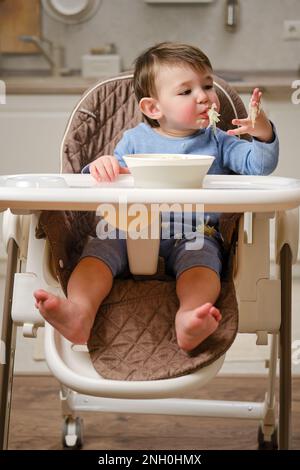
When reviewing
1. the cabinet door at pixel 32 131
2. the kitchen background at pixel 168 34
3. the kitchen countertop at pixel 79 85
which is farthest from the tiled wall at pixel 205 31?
the cabinet door at pixel 32 131

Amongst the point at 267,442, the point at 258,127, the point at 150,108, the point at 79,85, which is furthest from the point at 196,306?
the point at 79,85

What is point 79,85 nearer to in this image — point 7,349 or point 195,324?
point 7,349

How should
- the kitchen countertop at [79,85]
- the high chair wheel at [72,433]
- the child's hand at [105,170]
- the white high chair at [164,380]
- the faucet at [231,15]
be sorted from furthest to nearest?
the faucet at [231,15] < the kitchen countertop at [79,85] < the high chair wheel at [72,433] < the child's hand at [105,170] < the white high chair at [164,380]

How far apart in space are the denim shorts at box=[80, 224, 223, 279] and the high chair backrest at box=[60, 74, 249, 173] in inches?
9.1

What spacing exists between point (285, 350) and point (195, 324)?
0.75ft

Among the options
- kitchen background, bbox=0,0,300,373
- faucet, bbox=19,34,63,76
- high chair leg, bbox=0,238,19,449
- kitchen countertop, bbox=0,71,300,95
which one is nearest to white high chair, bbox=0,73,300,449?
high chair leg, bbox=0,238,19,449

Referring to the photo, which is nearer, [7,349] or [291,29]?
[7,349]

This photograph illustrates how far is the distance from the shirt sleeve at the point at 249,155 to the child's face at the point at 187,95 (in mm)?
73

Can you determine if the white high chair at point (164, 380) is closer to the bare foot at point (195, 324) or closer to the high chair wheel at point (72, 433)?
the bare foot at point (195, 324)

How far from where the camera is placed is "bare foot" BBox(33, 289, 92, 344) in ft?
3.58

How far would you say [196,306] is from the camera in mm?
1168

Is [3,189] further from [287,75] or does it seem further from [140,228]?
[287,75]

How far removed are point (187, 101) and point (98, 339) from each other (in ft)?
1.39

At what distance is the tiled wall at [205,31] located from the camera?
3221 millimetres
